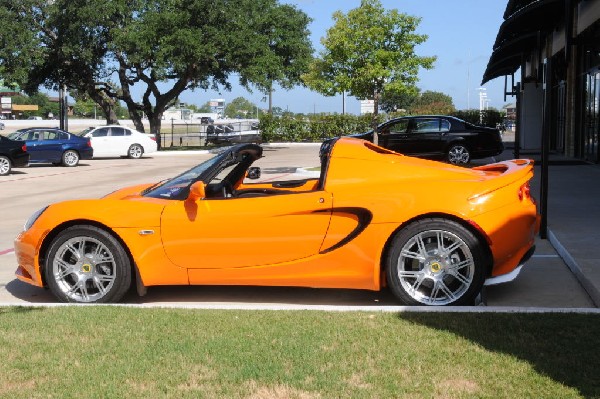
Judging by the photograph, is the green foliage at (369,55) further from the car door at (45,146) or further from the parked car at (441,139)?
the car door at (45,146)

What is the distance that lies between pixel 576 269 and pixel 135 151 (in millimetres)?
28646

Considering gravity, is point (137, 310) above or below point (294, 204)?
below

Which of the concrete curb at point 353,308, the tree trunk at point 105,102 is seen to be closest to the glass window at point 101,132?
the tree trunk at point 105,102

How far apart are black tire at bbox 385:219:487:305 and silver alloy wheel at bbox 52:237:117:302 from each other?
2287 millimetres

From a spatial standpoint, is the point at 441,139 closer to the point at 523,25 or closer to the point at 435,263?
the point at 523,25

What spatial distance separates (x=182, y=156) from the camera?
3631 centimetres

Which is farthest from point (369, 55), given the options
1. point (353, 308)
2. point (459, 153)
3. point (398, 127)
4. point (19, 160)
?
point (353, 308)

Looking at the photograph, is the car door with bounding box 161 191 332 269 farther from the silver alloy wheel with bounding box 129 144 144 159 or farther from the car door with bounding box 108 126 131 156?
the silver alloy wheel with bounding box 129 144 144 159

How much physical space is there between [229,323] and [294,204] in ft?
3.81

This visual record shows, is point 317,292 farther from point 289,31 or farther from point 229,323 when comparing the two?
point 289,31

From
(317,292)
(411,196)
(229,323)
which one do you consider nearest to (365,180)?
(411,196)

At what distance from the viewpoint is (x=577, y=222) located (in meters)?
9.72

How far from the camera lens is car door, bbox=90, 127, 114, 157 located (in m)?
32.4

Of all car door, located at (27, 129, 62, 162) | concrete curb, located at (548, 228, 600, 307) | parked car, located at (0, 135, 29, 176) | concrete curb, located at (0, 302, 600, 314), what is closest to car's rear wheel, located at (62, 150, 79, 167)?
car door, located at (27, 129, 62, 162)
